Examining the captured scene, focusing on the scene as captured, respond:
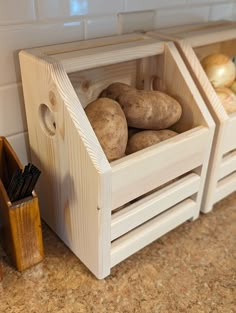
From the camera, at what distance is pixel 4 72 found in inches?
22.6

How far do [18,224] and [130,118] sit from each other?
0.25 m

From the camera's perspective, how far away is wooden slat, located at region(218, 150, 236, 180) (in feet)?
2.23

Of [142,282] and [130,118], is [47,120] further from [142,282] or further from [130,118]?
[142,282]

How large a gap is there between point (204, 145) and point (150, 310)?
0.90 feet

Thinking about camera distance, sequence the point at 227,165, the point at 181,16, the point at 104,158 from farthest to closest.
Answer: the point at 181,16 → the point at 227,165 → the point at 104,158

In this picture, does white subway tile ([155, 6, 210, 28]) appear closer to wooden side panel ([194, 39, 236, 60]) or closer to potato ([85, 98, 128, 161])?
wooden side panel ([194, 39, 236, 60])

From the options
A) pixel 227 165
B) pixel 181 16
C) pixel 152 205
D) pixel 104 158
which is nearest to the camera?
pixel 104 158

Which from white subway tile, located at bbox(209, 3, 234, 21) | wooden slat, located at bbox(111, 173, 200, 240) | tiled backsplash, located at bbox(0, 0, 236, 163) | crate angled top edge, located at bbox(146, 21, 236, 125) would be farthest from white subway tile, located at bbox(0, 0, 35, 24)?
white subway tile, located at bbox(209, 3, 234, 21)

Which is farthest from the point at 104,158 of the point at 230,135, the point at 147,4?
the point at 147,4

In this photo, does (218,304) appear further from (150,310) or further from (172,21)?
(172,21)

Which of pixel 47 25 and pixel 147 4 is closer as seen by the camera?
pixel 47 25

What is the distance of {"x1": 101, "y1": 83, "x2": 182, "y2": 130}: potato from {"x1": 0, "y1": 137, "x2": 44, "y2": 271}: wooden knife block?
0.20 metres

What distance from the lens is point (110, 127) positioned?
54 centimetres

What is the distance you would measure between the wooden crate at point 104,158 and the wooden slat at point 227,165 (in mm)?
54
